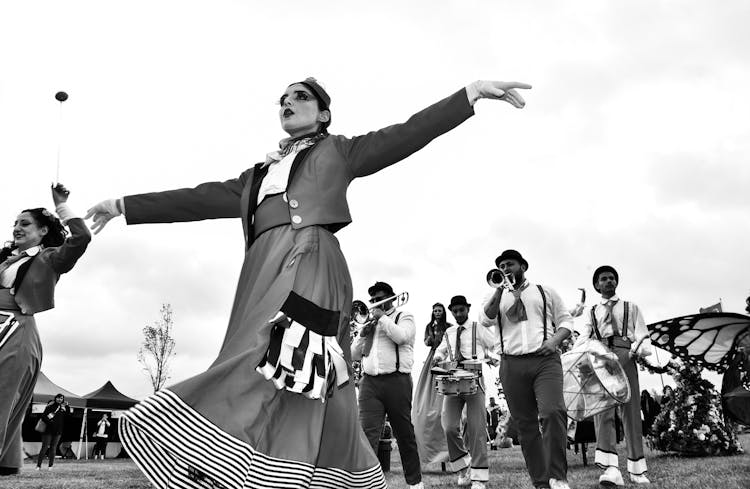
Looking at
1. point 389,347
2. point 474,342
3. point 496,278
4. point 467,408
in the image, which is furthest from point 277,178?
point 474,342

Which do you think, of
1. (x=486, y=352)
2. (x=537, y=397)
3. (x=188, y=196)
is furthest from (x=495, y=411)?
(x=188, y=196)

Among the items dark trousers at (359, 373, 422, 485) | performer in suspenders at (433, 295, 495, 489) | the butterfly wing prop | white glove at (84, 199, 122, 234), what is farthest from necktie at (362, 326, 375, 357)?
the butterfly wing prop

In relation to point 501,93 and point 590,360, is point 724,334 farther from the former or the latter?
point 590,360

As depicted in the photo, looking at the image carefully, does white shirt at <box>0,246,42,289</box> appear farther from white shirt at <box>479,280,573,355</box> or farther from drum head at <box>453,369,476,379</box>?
drum head at <box>453,369,476,379</box>

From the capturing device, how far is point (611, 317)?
8.73m

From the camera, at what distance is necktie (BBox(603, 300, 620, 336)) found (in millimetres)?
8641

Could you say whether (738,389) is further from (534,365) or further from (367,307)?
(367,307)

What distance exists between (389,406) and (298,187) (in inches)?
198

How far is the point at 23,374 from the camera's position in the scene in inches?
234

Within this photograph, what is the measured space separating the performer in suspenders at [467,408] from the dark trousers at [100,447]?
54.5 ft

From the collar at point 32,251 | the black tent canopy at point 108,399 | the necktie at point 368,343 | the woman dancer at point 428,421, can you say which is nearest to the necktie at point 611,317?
the necktie at point 368,343

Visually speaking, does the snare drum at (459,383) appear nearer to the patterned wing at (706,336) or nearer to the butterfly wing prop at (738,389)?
the patterned wing at (706,336)

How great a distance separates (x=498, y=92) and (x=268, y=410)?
1.99m

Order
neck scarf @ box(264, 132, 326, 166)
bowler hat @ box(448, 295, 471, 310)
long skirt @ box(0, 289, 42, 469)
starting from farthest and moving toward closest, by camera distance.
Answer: bowler hat @ box(448, 295, 471, 310) → long skirt @ box(0, 289, 42, 469) → neck scarf @ box(264, 132, 326, 166)
